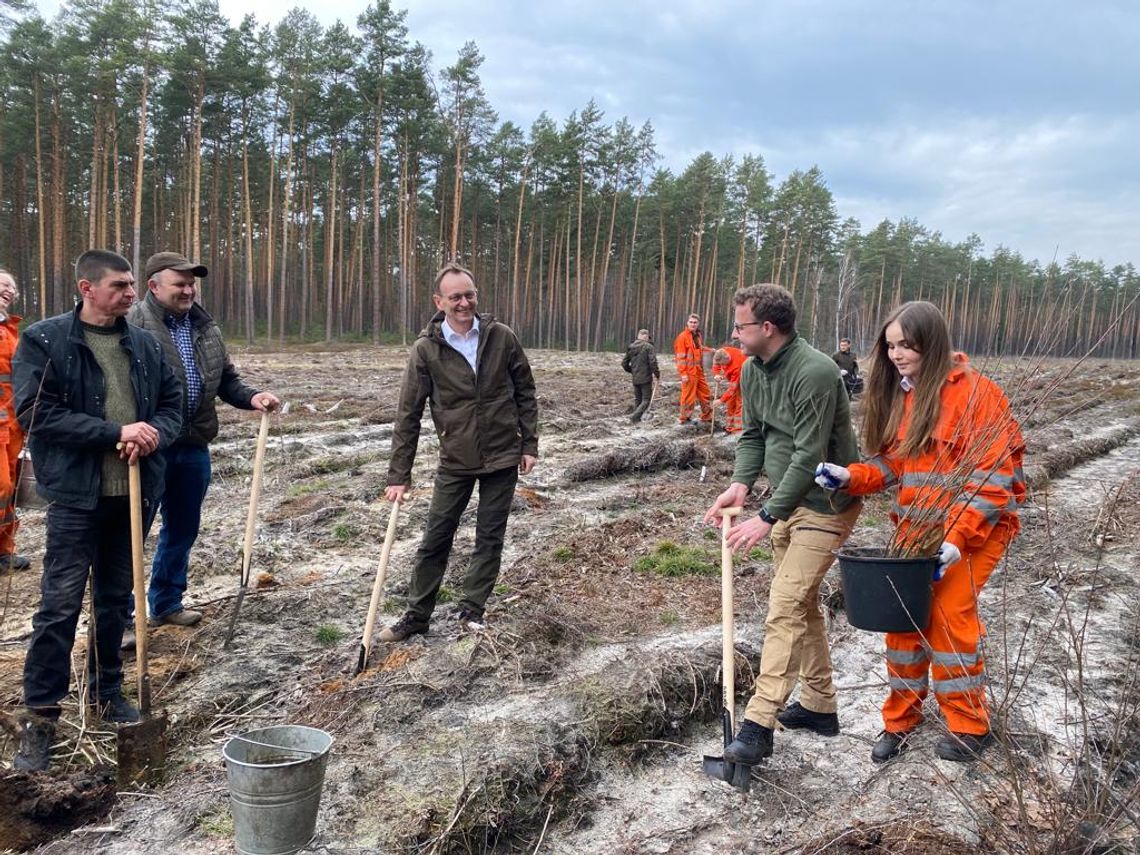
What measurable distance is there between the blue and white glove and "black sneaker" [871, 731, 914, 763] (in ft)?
2.95

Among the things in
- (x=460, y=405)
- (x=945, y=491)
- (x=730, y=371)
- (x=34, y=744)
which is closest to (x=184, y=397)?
(x=460, y=405)

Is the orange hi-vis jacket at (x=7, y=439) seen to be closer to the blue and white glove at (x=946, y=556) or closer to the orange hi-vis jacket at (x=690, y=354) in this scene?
the blue and white glove at (x=946, y=556)

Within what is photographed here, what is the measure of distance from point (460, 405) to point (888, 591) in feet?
8.58

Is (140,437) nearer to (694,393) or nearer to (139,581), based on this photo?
(139,581)

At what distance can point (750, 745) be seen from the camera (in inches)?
127

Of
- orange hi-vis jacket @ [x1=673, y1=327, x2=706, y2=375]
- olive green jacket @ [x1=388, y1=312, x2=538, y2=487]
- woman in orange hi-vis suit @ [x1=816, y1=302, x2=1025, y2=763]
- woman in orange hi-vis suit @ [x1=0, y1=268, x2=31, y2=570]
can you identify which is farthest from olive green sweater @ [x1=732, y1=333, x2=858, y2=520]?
orange hi-vis jacket @ [x1=673, y1=327, x2=706, y2=375]

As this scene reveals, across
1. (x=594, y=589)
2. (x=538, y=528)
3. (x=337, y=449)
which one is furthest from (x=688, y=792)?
(x=337, y=449)

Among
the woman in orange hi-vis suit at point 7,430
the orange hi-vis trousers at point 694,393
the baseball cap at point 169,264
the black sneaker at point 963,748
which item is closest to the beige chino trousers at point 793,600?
the black sneaker at point 963,748

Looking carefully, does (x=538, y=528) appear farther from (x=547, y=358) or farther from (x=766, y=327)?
(x=547, y=358)

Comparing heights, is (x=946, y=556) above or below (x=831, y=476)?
below

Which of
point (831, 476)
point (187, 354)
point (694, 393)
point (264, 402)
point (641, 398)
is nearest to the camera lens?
point (831, 476)

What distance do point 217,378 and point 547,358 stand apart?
28.1 metres

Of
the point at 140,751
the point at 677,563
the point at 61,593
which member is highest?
the point at 61,593

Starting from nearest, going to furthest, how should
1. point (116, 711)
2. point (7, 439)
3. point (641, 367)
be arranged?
point (116, 711)
point (7, 439)
point (641, 367)
